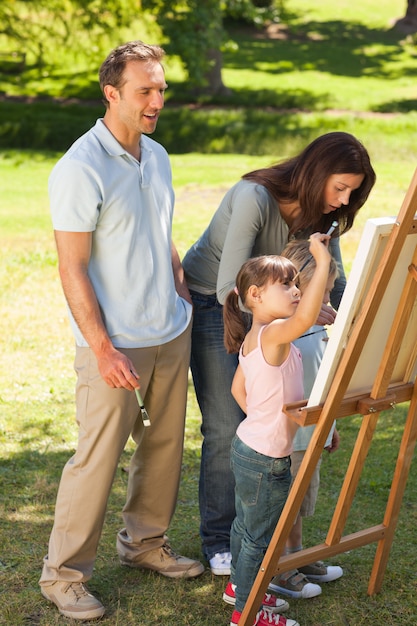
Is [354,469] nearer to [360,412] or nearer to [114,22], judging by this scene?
[360,412]

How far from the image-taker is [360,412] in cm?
323

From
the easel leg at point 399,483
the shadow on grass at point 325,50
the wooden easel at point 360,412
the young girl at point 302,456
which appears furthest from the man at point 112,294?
the shadow on grass at point 325,50

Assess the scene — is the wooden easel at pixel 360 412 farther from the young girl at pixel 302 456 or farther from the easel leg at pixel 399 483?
the young girl at pixel 302 456

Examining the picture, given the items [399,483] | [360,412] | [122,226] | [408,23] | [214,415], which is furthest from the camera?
[408,23]

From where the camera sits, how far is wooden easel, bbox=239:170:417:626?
2.95 meters

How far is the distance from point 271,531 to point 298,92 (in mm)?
22812

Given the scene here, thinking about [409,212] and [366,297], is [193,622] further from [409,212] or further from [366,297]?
[409,212]

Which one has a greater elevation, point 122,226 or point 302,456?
point 122,226

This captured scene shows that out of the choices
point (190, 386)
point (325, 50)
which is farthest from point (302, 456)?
point (325, 50)

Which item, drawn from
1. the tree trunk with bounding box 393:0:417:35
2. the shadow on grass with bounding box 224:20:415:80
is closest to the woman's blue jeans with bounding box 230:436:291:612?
the shadow on grass with bounding box 224:20:415:80

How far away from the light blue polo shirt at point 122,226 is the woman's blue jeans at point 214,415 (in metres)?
0.27

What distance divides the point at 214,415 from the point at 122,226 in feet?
3.17

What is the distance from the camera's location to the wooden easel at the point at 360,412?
9.68 feet

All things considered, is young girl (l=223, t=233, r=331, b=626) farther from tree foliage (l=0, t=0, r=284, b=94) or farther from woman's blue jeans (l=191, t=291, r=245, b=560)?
tree foliage (l=0, t=0, r=284, b=94)
